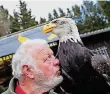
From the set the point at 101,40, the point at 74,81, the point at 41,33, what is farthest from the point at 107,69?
the point at 101,40

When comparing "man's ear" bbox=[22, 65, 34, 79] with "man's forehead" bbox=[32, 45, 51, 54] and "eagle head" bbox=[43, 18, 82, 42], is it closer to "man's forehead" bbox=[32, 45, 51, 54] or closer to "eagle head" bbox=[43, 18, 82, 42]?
"man's forehead" bbox=[32, 45, 51, 54]

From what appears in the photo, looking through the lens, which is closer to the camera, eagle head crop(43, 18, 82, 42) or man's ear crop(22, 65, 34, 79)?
man's ear crop(22, 65, 34, 79)

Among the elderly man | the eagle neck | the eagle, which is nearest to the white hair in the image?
the elderly man

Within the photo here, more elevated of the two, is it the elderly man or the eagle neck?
the elderly man

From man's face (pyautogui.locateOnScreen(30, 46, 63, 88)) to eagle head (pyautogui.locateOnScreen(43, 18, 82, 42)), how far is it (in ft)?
3.46

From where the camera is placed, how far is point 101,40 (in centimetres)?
351

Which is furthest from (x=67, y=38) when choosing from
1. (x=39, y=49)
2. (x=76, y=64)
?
(x=39, y=49)

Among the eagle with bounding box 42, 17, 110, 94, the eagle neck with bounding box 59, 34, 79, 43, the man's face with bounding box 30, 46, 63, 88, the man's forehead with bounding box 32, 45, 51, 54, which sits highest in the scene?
the man's forehead with bounding box 32, 45, 51, 54

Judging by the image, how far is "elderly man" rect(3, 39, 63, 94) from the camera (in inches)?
45.1

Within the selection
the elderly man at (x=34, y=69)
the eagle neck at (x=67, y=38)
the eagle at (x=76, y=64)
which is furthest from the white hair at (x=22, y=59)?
the eagle neck at (x=67, y=38)

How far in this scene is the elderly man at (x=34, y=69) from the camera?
45.1 inches

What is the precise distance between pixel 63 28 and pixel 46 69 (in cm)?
112

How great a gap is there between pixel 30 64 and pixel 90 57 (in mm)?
1120

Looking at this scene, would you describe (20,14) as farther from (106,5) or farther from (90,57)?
(90,57)
